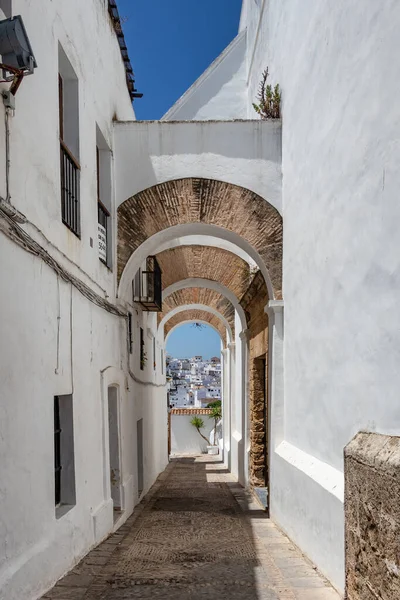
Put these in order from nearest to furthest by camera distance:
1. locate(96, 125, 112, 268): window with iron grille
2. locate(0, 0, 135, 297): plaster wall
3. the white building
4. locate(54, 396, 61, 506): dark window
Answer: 1. the white building
2. locate(0, 0, 135, 297): plaster wall
3. locate(54, 396, 61, 506): dark window
4. locate(96, 125, 112, 268): window with iron grille

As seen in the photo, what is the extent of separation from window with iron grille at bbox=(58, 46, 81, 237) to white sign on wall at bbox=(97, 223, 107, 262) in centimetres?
108

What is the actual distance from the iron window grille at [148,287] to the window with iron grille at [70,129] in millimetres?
3806

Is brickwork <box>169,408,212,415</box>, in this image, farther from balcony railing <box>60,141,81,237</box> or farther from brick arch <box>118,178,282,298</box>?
balcony railing <box>60,141,81,237</box>

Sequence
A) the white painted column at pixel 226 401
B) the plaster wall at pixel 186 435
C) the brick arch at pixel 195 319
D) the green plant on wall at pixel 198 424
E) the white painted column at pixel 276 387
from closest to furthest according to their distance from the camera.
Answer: the white painted column at pixel 276 387 → the white painted column at pixel 226 401 → the brick arch at pixel 195 319 → the green plant on wall at pixel 198 424 → the plaster wall at pixel 186 435

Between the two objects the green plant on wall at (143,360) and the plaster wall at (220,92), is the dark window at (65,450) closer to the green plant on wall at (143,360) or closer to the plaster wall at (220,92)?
the green plant on wall at (143,360)

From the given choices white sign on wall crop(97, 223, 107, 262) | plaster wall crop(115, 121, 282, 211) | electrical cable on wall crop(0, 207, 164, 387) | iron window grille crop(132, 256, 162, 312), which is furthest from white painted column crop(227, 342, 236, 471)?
electrical cable on wall crop(0, 207, 164, 387)

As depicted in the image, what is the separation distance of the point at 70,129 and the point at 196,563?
4.30 metres

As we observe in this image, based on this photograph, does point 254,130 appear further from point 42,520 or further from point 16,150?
point 42,520

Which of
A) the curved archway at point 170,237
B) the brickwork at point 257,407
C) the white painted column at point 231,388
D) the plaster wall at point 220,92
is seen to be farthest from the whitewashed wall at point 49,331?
the white painted column at point 231,388

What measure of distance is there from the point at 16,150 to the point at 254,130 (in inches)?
172

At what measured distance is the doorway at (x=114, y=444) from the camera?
7398mm

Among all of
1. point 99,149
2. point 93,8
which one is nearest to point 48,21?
point 93,8

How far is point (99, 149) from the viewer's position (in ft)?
24.7

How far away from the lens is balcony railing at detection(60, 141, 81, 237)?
525 centimetres
